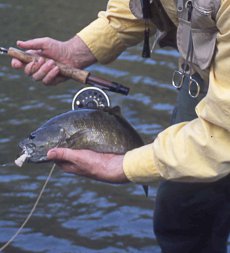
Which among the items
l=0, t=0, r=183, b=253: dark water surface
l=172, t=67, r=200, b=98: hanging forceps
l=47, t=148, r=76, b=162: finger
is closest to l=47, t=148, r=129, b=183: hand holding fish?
l=47, t=148, r=76, b=162: finger

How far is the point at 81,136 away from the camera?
11.7 ft

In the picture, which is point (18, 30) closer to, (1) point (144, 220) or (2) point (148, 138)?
(2) point (148, 138)

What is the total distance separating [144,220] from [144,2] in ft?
6.68

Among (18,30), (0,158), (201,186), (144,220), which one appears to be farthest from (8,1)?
(201,186)

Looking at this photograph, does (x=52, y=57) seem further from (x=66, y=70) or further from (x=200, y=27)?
(x=200, y=27)

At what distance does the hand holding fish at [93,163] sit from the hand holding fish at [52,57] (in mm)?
595

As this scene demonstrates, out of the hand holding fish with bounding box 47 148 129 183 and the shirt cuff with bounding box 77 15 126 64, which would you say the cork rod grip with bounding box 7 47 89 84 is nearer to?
the shirt cuff with bounding box 77 15 126 64

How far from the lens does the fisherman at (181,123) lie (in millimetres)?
3072

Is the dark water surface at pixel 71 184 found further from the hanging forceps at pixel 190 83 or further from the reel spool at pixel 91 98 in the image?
the hanging forceps at pixel 190 83

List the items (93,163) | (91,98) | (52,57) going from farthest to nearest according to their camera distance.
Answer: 1. (52,57)
2. (91,98)
3. (93,163)

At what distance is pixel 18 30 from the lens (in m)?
9.17

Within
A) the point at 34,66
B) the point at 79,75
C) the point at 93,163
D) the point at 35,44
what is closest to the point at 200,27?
the point at 93,163

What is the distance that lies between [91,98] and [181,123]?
0.72 m

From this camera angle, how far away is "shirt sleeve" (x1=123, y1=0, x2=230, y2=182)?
3.00 metres
